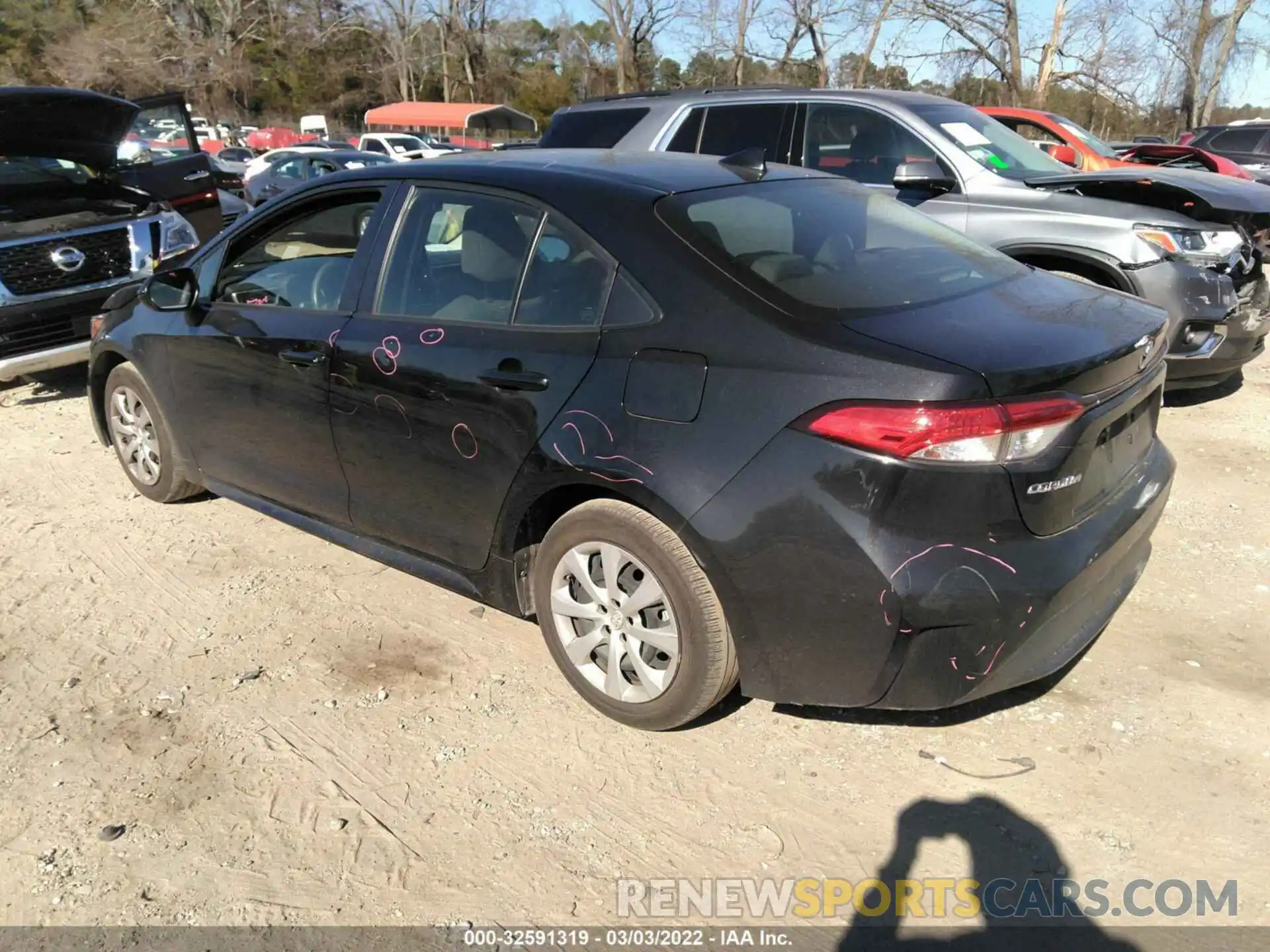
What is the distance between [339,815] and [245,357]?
2.01 m

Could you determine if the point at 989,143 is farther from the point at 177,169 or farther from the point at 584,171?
the point at 177,169

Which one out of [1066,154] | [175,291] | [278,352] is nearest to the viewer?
[278,352]

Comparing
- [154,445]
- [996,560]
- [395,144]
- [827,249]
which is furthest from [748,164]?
[395,144]

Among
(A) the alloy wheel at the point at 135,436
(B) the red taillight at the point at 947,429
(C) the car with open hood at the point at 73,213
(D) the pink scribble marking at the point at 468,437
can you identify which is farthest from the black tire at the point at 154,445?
(B) the red taillight at the point at 947,429

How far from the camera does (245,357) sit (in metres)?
3.90

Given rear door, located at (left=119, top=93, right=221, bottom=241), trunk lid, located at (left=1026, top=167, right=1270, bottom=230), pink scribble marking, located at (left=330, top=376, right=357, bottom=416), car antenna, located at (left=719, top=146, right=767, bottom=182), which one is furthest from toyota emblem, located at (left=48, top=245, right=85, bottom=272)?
trunk lid, located at (left=1026, top=167, right=1270, bottom=230)

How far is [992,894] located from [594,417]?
1626mm

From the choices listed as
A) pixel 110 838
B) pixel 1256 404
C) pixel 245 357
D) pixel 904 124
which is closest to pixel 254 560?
pixel 245 357

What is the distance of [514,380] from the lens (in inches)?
118

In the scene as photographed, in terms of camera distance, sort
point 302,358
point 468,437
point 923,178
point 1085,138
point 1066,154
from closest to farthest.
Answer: point 468,437 → point 302,358 → point 923,178 → point 1066,154 → point 1085,138

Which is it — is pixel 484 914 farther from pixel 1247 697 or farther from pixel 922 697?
pixel 1247 697

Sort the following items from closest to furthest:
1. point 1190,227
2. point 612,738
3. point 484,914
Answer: point 484,914, point 612,738, point 1190,227

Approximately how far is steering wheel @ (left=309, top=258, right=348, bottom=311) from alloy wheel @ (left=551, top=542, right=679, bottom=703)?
4.80 feet

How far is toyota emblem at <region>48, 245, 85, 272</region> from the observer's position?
21.4ft
